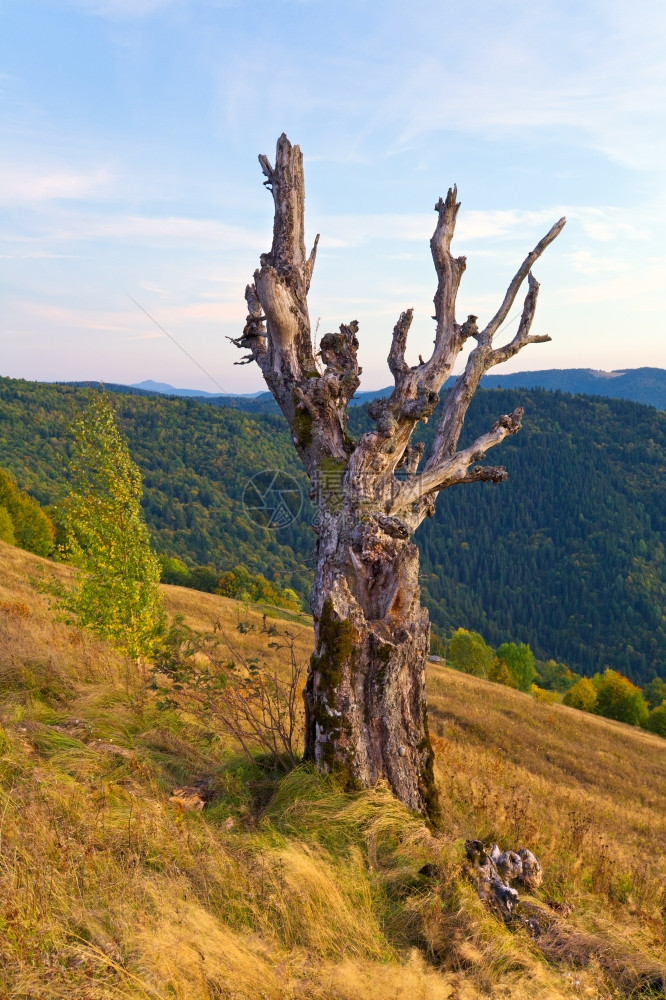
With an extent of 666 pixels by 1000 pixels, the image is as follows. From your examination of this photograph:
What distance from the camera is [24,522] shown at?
4959 cm

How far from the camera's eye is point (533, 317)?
25.3ft

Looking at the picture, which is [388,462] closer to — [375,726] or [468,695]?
[375,726]

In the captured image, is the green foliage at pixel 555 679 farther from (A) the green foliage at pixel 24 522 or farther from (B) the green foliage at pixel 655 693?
(A) the green foliage at pixel 24 522

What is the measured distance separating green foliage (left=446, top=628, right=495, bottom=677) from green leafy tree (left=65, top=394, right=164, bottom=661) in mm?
55845

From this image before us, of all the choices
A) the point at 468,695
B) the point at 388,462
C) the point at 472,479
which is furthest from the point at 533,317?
the point at 468,695

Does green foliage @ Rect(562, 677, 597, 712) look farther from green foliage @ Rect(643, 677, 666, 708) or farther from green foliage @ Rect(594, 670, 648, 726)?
green foliage @ Rect(643, 677, 666, 708)

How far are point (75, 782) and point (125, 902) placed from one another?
1734 millimetres

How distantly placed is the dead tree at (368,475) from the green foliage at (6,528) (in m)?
44.0

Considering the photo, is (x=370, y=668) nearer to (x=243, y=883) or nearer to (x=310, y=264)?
(x=243, y=883)

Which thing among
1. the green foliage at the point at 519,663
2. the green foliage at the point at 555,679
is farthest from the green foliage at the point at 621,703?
the green foliage at the point at 555,679

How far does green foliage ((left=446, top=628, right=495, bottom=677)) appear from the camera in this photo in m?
62.0

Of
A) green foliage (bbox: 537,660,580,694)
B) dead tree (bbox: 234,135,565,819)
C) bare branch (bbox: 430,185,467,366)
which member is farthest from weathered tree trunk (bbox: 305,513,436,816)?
green foliage (bbox: 537,660,580,694)

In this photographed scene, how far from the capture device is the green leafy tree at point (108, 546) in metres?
10.4

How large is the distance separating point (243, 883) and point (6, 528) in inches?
1890
